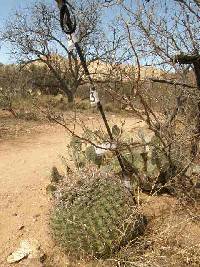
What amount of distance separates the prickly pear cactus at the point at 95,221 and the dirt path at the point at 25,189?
17.7 inches

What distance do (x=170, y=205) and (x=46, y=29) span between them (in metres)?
15.9

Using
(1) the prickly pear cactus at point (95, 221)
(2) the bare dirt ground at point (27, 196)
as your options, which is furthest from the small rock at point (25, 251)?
(1) the prickly pear cactus at point (95, 221)

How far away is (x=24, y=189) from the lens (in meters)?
5.91

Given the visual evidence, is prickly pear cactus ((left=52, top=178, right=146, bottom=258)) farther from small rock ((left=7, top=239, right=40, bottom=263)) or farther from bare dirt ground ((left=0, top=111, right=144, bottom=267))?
bare dirt ground ((left=0, top=111, right=144, bottom=267))

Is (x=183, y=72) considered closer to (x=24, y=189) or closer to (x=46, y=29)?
(x=24, y=189)

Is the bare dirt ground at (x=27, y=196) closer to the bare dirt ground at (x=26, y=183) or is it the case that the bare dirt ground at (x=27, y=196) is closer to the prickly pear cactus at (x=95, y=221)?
the bare dirt ground at (x=26, y=183)

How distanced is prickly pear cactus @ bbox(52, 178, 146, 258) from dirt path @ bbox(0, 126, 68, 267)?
1.47 ft

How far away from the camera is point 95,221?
395cm

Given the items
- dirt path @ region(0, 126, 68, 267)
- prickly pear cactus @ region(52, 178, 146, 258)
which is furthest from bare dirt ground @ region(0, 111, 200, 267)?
prickly pear cactus @ region(52, 178, 146, 258)

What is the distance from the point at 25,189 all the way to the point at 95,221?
215cm

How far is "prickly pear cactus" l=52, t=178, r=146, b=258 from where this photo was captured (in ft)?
12.9

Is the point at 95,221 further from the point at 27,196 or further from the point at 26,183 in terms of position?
the point at 26,183

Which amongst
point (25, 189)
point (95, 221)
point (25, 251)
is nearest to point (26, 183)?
point (25, 189)

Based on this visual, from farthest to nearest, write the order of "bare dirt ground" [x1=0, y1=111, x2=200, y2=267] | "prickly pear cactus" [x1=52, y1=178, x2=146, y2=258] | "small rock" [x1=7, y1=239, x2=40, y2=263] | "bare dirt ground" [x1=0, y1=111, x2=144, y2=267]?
"bare dirt ground" [x1=0, y1=111, x2=144, y2=267], "bare dirt ground" [x1=0, y1=111, x2=200, y2=267], "small rock" [x1=7, y1=239, x2=40, y2=263], "prickly pear cactus" [x1=52, y1=178, x2=146, y2=258]
